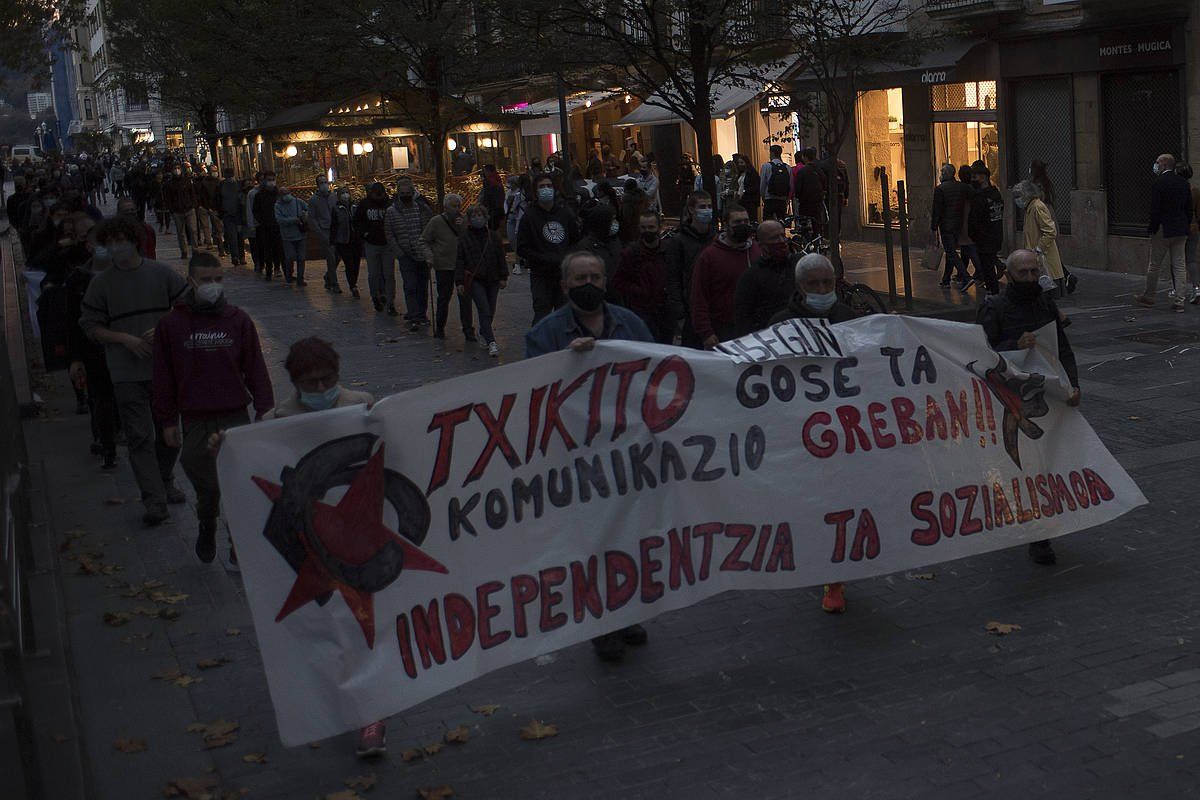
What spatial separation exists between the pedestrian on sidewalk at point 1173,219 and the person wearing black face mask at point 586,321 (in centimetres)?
1087

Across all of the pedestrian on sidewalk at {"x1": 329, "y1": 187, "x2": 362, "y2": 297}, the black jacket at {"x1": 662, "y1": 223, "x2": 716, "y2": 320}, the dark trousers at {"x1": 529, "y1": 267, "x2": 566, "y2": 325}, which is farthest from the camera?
the pedestrian on sidewalk at {"x1": 329, "y1": 187, "x2": 362, "y2": 297}

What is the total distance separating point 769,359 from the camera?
6574mm

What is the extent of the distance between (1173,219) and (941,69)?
7.98 metres

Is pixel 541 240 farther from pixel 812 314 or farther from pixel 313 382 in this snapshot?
pixel 313 382

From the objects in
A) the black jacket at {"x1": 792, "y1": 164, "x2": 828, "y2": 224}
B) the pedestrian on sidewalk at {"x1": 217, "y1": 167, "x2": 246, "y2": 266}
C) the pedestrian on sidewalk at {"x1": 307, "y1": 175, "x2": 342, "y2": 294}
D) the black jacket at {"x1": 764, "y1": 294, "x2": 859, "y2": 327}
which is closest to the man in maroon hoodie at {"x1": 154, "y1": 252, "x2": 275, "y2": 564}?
the black jacket at {"x1": 764, "y1": 294, "x2": 859, "y2": 327}

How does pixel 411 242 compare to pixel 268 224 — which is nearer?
pixel 411 242

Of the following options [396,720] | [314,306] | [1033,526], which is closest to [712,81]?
[314,306]

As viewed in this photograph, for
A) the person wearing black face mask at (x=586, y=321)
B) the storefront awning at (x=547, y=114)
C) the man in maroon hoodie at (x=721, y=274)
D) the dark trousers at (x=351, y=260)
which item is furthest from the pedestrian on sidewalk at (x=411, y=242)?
the storefront awning at (x=547, y=114)

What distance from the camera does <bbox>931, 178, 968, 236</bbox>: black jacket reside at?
60.4ft

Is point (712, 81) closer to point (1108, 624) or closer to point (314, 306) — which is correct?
point (314, 306)

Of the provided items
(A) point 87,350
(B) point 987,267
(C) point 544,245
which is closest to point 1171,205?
(B) point 987,267

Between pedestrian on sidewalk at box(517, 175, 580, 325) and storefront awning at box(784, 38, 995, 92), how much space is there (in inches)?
339

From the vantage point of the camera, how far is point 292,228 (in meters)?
24.8

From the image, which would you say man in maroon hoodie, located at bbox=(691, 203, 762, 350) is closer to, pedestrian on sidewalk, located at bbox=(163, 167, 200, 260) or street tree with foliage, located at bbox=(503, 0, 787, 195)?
street tree with foliage, located at bbox=(503, 0, 787, 195)
